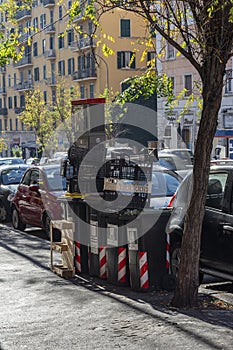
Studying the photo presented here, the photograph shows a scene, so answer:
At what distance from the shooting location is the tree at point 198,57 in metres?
7.99

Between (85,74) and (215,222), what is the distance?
55.6m

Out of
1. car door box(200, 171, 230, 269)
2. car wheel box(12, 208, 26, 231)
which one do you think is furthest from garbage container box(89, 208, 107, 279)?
car wheel box(12, 208, 26, 231)

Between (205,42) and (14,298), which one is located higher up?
(205,42)

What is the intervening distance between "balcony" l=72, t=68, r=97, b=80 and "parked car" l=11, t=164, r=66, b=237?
4641cm

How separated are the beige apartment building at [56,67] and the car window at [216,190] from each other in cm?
4001

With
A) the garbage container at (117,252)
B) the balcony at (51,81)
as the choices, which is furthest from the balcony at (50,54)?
the garbage container at (117,252)

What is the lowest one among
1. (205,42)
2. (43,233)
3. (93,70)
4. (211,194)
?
(43,233)

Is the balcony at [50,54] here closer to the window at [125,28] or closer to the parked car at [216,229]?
the window at [125,28]

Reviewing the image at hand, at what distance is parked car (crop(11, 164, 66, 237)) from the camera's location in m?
15.6

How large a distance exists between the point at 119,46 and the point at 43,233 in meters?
44.2

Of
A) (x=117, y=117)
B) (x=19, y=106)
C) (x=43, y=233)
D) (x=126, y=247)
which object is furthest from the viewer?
(x=19, y=106)

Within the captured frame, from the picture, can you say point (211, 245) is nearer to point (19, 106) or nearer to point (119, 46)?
point (119, 46)

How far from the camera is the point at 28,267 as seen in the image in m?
12.0

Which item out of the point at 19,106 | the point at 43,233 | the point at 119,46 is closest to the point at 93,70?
the point at 119,46
